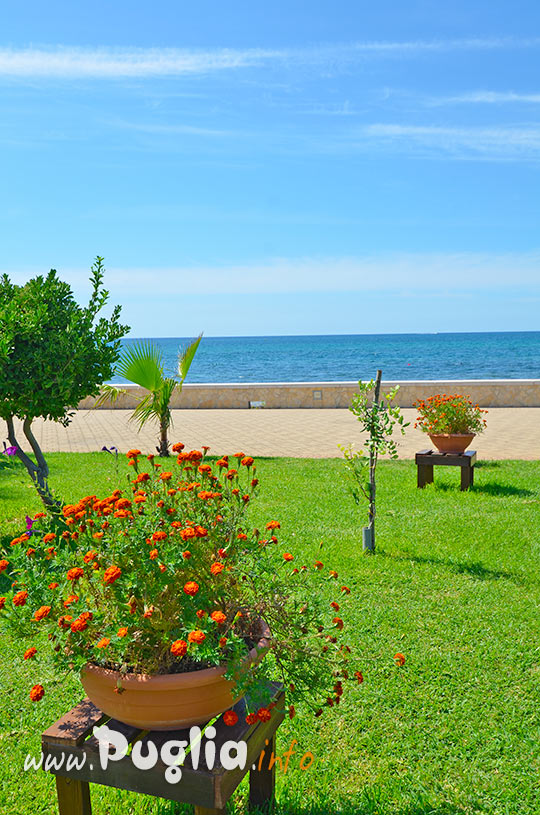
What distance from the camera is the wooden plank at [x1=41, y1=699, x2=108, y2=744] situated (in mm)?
2109

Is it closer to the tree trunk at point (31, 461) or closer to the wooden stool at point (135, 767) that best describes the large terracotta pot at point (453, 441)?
the tree trunk at point (31, 461)

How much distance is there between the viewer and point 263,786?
266cm

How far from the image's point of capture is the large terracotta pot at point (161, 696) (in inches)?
80.1

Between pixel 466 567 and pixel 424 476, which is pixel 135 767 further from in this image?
pixel 424 476

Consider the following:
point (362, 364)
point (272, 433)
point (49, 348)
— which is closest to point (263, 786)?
point (49, 348)

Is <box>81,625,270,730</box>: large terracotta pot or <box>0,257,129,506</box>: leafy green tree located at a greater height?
<box>0,257,129,506</box>: leafy green tree

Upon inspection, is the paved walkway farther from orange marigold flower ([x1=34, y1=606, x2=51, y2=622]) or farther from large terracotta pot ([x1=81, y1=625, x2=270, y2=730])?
orange marigold flower ([x1=34, y1=606, x2=51, y2=622])

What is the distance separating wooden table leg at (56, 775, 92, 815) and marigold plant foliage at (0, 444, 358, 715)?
0.37m

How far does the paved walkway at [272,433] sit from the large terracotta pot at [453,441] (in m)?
2.58

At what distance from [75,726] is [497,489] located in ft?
24.0

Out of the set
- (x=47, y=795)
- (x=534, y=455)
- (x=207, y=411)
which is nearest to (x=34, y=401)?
(x=47, y=795)

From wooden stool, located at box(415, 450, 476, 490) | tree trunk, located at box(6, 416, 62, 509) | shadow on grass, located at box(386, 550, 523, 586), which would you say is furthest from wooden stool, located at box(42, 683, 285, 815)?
wooden stool, located at box(415, 450, 476, 490)

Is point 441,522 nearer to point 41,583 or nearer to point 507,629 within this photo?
point 507,629

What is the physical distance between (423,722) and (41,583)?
2.19 meters
